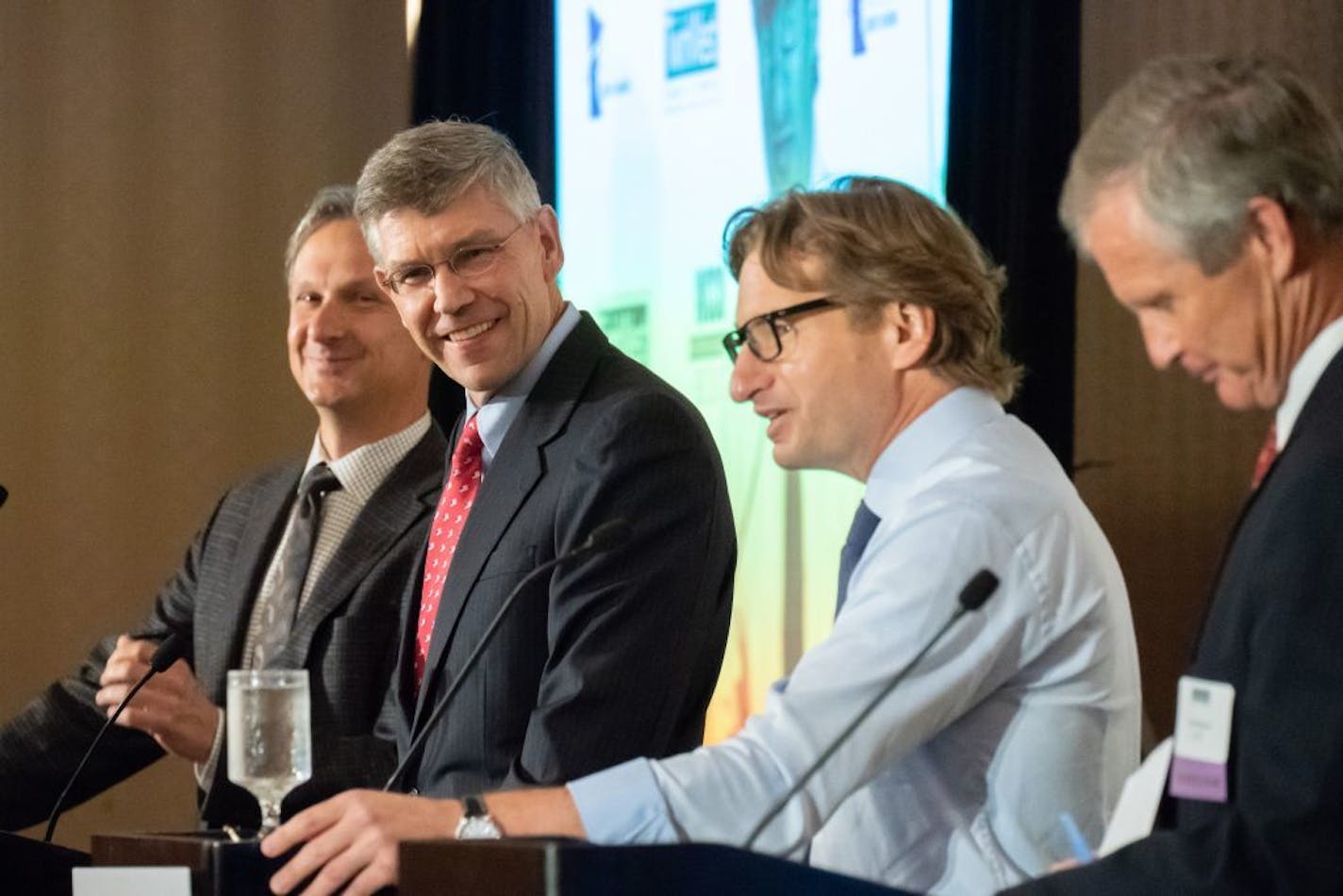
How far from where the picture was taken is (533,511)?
2.82 m

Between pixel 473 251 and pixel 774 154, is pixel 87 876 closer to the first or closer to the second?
pixel 473 251

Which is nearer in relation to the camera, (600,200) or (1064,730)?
(1064,730)

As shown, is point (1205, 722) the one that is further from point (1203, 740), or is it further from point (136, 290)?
point (136, 290)

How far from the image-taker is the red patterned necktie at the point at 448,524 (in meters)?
2.99

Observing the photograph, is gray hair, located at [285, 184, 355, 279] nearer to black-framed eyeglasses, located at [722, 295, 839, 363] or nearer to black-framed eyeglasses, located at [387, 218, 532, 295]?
black-framed eyeglasses, located at [387, 218, 532, 295]

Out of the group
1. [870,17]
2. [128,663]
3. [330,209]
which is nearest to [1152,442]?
[870,17]

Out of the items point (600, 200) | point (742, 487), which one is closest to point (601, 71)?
point (600, 200)

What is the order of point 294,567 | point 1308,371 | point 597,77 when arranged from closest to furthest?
point 1308,371, point 294,567, point 597,77

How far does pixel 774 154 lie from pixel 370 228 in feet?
6.43

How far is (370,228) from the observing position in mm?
3061

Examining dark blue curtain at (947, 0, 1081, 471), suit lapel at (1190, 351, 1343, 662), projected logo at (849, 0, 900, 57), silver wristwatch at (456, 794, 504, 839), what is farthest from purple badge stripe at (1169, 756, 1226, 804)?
projected logo at (849, 0, 900, 57)

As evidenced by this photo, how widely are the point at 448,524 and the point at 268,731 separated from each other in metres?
0.80

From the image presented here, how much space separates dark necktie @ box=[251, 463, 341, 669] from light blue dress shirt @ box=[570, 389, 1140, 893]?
1.46m

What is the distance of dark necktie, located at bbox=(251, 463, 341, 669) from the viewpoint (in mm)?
3367
